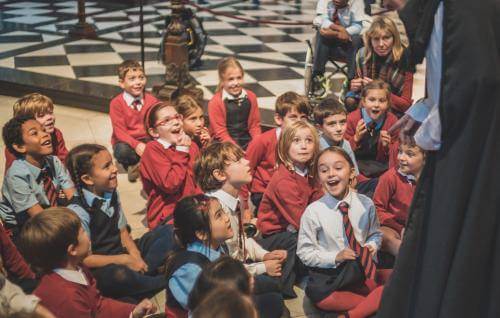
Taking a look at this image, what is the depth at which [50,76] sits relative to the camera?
6578 millimetres

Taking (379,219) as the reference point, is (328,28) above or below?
above

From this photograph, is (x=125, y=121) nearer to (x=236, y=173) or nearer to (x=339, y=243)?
(x=236, y=173)

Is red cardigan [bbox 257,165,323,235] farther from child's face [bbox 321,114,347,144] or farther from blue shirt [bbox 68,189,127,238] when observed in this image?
blue shirt [bbox 68,189,127,238]

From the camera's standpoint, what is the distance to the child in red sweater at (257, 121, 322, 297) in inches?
132

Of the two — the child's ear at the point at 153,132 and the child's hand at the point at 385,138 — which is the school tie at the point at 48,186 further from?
the child's hand at the point at 385,138

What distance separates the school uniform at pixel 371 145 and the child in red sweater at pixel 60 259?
2.25 meters

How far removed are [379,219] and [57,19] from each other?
25.2 feet

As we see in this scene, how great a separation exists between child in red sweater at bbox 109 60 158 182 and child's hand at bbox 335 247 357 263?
6.40 ft

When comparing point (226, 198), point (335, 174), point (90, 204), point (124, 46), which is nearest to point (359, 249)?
point (335, 174)

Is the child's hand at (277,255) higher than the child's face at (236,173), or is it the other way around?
the child's face at (236,173)

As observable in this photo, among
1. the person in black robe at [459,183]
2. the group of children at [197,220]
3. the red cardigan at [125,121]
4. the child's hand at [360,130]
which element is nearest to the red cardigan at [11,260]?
the group of children at [197,220]

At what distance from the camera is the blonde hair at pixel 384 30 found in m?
4.84

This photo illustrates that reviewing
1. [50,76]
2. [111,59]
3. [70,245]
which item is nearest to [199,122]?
[70,245]

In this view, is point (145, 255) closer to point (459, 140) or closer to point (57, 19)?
point (459, 140)
